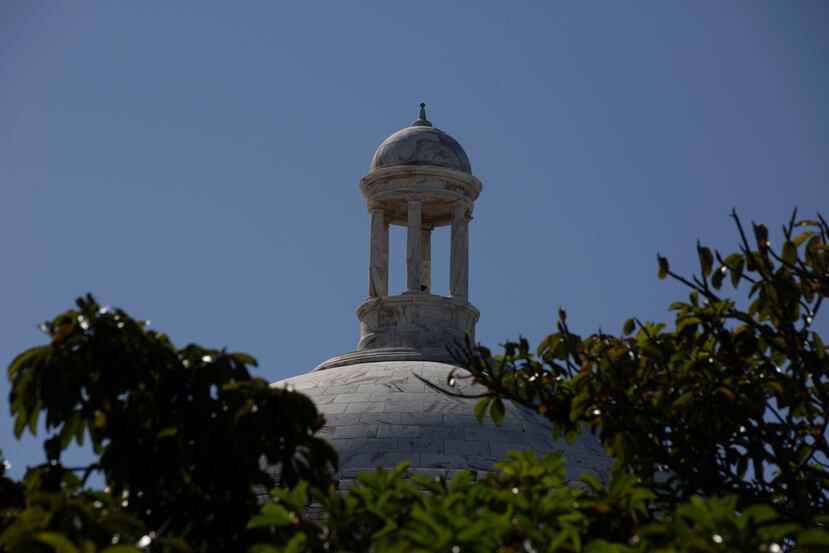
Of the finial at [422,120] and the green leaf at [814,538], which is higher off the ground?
the finial at [422,120]

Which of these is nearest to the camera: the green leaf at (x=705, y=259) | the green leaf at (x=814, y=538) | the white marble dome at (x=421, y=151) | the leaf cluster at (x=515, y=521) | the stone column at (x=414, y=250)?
the green leaf at (x=814, y=538)

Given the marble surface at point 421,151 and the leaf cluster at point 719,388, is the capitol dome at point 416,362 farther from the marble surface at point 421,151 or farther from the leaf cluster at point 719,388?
the leaf cluster at point 719,388

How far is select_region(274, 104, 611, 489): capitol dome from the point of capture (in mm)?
34250

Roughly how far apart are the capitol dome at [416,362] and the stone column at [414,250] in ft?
0.07

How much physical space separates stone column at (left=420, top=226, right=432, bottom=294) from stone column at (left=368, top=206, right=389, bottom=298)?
1167 millimetres

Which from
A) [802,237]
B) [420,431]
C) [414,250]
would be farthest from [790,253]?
[414,250]

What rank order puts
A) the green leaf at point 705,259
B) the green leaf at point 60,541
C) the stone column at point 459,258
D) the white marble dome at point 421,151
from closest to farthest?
1. the green leaf at point 60,541
2. the green leaf at point 705,259
3. the stone column at point 459,258
4. the white marble dome at point 421,151

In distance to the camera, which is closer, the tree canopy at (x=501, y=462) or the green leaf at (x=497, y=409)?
the tree canopy at (x=501, y=462)

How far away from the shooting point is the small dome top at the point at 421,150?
4197 centimetres

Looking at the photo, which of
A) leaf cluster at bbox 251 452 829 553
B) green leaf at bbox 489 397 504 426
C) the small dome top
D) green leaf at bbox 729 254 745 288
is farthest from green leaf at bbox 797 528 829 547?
the small dome top

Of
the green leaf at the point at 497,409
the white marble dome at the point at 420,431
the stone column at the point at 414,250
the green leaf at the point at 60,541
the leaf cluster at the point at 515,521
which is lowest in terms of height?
the green leaf at the point at 60,541

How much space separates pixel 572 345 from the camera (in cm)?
2112

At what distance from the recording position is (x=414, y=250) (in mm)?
40812

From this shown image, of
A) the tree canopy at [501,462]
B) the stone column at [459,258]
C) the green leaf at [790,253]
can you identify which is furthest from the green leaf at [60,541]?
the stone column at [459,258]
